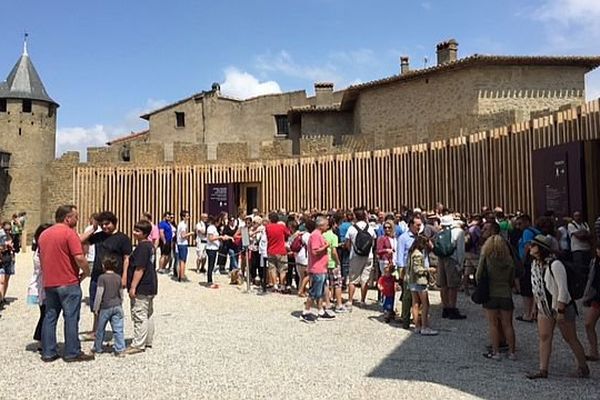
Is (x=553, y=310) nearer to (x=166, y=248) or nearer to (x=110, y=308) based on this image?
(x=110, y=308)

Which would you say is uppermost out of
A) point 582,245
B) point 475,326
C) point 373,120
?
point 373,120

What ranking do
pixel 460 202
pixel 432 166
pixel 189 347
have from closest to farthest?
pixel 189 347 → pixel 460 202 → pixel 432 166

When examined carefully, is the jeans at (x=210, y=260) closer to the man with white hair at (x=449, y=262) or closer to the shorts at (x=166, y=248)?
the shorts at (x=166, y=248)

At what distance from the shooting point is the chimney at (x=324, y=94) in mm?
29422

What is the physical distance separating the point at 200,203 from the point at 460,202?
10.5 m

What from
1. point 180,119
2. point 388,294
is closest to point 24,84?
point 180,119

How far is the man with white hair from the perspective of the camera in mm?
8344

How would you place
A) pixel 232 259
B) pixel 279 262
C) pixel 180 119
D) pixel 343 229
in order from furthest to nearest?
pixel 180 119 < pixel 232 259 < pixel 279 262 < pixel 343 229

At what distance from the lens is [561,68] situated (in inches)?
830

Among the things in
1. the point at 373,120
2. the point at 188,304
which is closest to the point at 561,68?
the point at 373,120

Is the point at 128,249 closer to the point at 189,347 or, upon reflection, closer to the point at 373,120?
the point at 189,347

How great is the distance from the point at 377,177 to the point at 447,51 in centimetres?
974

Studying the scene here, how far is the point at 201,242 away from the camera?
13297 mm

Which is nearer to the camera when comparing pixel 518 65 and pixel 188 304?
pixel 188 304
